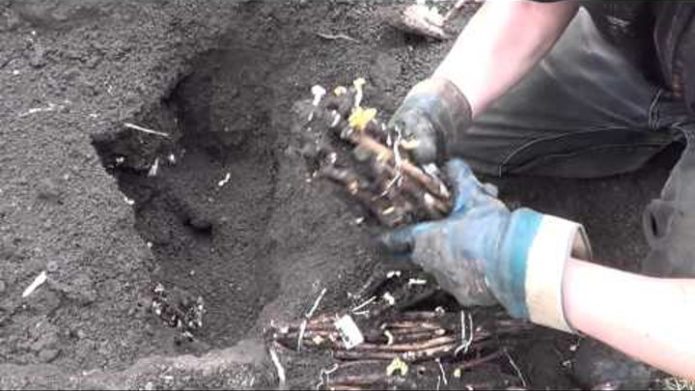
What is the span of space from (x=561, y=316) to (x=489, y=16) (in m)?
0.84

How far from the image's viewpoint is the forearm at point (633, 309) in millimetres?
2230

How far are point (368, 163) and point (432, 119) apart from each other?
1.08ft

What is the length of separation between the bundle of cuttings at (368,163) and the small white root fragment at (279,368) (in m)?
0.44

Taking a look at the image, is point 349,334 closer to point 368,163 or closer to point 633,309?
point 368,163

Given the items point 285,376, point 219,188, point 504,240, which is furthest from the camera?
point 219,188

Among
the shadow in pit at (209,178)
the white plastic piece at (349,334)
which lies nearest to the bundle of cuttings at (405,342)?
the white plastic piece at (349,334)

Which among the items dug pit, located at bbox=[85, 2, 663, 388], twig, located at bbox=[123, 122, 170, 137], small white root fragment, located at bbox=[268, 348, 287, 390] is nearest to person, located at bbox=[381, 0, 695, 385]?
dug pit, located at bbox=[85, 2, 663, 388]

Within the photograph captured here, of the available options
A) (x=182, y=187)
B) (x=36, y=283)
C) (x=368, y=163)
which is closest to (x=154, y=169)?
(x=182, y=187)

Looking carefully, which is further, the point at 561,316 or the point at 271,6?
the point at 271,6

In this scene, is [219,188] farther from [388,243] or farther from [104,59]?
[388,243]

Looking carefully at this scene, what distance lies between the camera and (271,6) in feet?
10.1

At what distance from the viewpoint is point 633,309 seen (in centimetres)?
224

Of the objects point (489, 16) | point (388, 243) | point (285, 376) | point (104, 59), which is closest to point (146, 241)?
point (104, 59)

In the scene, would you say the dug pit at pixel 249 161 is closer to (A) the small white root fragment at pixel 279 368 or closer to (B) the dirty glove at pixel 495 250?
(A) the small white root fragment at pixel 279 368
